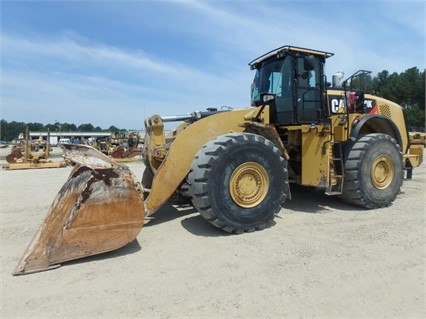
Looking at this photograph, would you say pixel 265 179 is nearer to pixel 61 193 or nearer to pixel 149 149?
pixel 149 149

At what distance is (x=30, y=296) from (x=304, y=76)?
5.00m

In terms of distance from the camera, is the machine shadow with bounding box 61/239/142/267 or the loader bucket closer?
the loader bucket

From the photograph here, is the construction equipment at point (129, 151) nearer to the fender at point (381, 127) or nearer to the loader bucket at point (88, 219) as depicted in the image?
the fender at point (381, 127)

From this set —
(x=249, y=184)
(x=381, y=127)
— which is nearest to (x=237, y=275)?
(x=249, y=184)

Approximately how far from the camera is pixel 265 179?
15.6 feet

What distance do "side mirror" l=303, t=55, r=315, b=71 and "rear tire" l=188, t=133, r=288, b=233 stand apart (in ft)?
5.37

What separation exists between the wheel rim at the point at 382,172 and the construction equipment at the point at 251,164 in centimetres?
2

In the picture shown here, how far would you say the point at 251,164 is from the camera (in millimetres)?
4652

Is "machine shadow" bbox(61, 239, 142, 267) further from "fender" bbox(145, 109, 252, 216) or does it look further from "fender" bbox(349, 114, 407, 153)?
"fender" bbox(349, 114, 407, 153)

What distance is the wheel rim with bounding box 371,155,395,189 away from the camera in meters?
6.12

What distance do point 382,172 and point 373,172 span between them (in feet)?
1.07

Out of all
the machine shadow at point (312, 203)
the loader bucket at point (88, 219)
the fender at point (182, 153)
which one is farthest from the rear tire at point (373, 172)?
the loader bucket at point (88, 219)

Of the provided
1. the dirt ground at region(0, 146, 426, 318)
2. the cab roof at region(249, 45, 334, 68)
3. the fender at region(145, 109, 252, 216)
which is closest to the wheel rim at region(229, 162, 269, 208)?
the dirt ground at region(0, 146, 426, 318)

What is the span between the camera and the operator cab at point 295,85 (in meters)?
5.76
